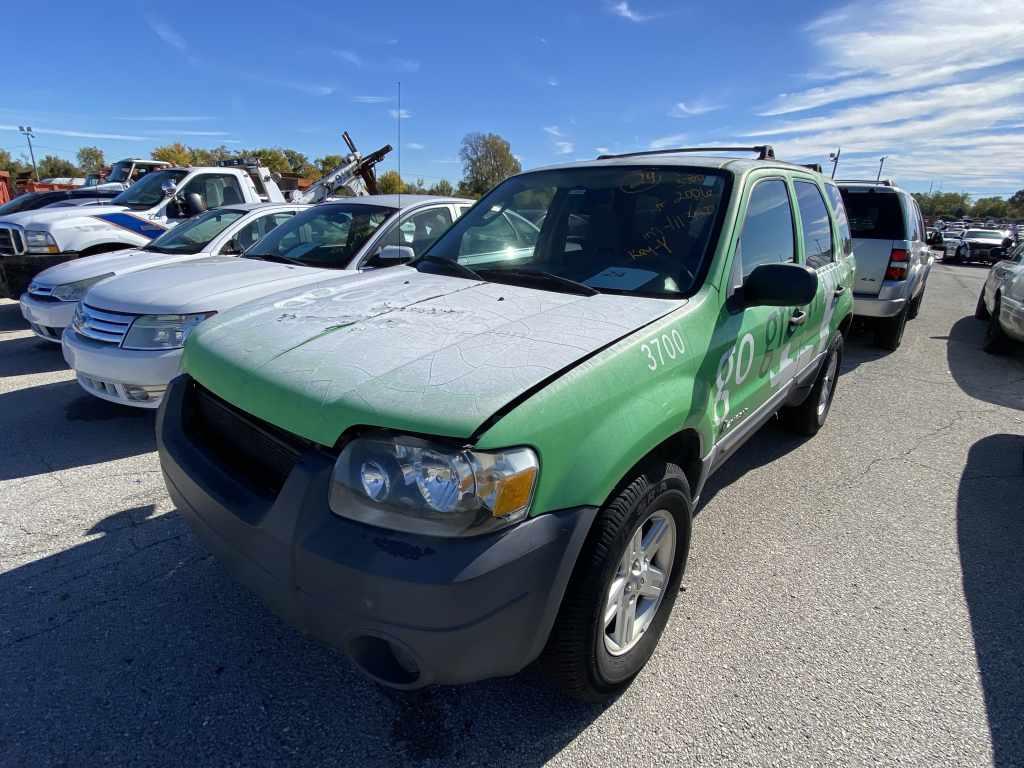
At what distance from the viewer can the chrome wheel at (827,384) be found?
14.2 feet

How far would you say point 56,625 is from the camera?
7.71ft

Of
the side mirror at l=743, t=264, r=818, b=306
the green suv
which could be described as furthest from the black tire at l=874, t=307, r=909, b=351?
the side mirror at l=743, t=264, r=818, b=306

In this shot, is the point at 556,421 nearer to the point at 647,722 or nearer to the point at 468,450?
the point at 468,450

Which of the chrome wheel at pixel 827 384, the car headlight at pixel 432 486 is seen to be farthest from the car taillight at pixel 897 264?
the car headlight at pixel 432 486

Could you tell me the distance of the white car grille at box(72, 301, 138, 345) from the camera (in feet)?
13.1

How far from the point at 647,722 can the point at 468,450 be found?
1261 mm

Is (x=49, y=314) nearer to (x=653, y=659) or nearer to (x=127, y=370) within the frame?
(x=127, y=370)

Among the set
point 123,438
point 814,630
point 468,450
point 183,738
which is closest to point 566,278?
point 468,450

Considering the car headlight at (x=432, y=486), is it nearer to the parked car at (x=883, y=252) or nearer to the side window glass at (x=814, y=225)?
the side window glass at (x=814, y=225)

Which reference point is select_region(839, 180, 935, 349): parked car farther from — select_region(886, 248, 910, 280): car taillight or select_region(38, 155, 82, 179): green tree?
select_region(38, 155, 82, 179): green tree

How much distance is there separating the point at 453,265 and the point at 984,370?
22.4 ft

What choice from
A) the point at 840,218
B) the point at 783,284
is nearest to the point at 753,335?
the point at 783,284

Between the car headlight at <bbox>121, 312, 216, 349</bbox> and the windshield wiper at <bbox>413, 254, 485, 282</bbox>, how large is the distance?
6.17 feet

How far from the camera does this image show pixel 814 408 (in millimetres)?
4277
